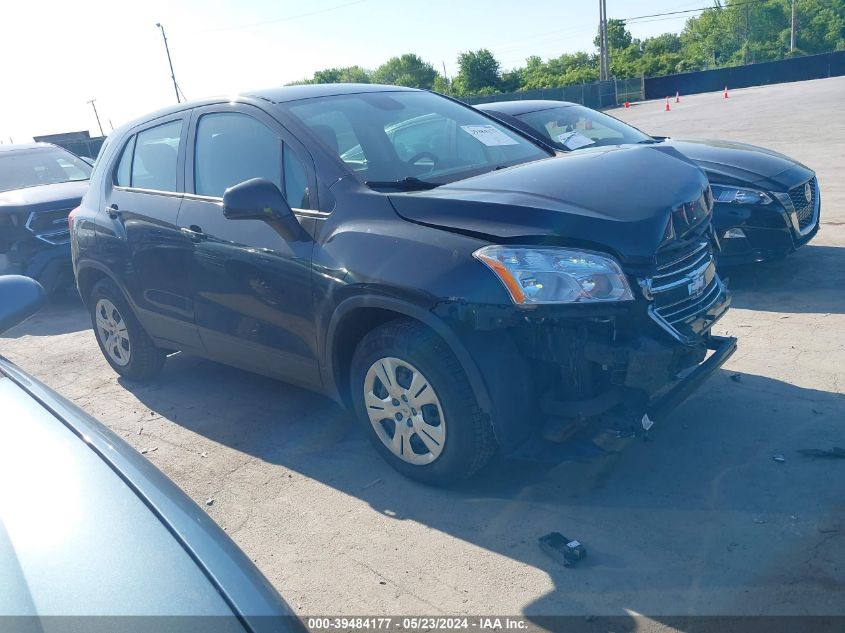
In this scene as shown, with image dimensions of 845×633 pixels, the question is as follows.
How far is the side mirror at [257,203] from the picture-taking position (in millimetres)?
3846

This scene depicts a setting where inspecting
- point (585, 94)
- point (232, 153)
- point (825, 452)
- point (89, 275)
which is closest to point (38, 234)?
point (89, 275)

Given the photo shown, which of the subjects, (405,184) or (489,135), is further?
(489,135)

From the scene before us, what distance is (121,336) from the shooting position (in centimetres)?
570

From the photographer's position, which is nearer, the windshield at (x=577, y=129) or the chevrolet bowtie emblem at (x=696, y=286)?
the chevrolet bowtie emblem at (x=696, y=286)

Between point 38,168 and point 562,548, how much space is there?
891 centimetres

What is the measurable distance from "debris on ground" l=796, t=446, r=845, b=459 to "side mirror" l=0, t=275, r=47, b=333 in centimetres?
338

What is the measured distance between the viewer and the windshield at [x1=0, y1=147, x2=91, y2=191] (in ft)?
31.4

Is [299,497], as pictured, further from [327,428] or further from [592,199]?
[592,199]

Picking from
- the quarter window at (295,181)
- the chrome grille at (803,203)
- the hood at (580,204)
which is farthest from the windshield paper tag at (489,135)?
the chrome grille at (803,203)

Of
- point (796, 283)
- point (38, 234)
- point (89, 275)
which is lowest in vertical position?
point (796, 283)

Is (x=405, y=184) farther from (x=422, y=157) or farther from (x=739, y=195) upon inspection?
(x=739, y=195)

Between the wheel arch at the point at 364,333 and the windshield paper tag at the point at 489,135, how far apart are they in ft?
4.69

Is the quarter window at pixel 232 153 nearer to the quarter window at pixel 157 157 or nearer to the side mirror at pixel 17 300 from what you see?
the quarter window at pixel 157 157

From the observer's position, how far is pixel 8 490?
6.73 ft
